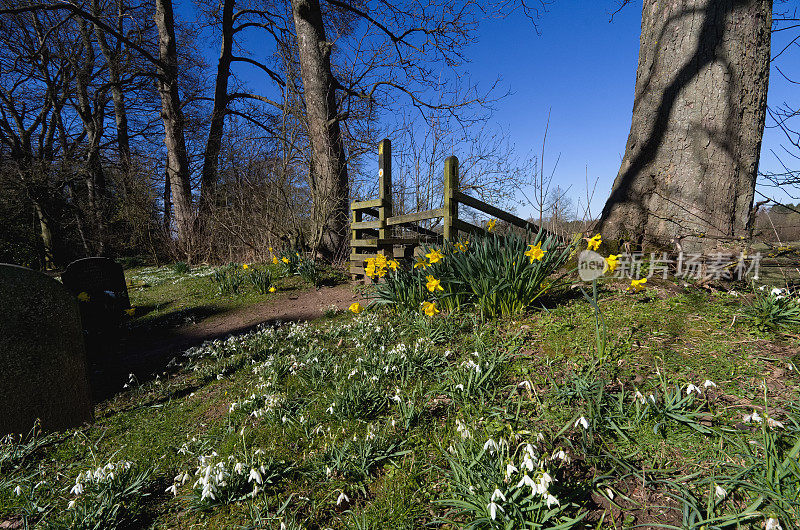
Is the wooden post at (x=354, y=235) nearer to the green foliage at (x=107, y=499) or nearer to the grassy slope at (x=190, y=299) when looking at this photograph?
the grassy slope at (x=190, y=299)

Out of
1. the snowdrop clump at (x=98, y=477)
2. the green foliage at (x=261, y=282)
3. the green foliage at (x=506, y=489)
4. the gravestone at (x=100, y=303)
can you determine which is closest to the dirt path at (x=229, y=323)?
the gravestone at (x=100, y=303)

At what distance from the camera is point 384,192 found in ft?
23.8

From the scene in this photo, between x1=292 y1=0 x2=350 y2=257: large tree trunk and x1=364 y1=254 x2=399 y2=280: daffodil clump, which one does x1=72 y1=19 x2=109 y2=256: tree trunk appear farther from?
x1=364 y1=254 x2=399 y2=280: daffodil clump

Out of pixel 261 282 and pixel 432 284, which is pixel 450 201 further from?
pixel 261 282

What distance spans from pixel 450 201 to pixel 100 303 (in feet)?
19.7

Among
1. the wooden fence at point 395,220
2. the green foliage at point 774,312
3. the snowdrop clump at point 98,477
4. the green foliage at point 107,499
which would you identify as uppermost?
the wooden fence at point 395,220

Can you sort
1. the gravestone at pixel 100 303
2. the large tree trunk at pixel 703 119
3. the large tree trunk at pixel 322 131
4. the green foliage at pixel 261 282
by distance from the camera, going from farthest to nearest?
the large tree trunk at pixel 322 131 < the green foliage at pixel 261 282 < the gravestone at pixel 100 303 < the large tree trunk at pixel 703 119

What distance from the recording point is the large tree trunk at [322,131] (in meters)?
8.94

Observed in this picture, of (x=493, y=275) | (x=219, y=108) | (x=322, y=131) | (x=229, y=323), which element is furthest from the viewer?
(x=219, y=108)

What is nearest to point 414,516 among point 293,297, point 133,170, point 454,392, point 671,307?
point 454,392

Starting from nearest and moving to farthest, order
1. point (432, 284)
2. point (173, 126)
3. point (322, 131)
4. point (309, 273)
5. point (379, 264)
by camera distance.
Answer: point (432, 284) < point (379, 264) < point (309, 273) < point (322, 131) < point (173, 126)

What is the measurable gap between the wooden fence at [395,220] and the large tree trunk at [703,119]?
1944 millimetres

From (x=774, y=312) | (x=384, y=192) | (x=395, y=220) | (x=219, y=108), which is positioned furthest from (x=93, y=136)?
(x=774, y=312)

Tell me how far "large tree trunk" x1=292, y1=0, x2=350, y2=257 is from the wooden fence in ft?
4.03
